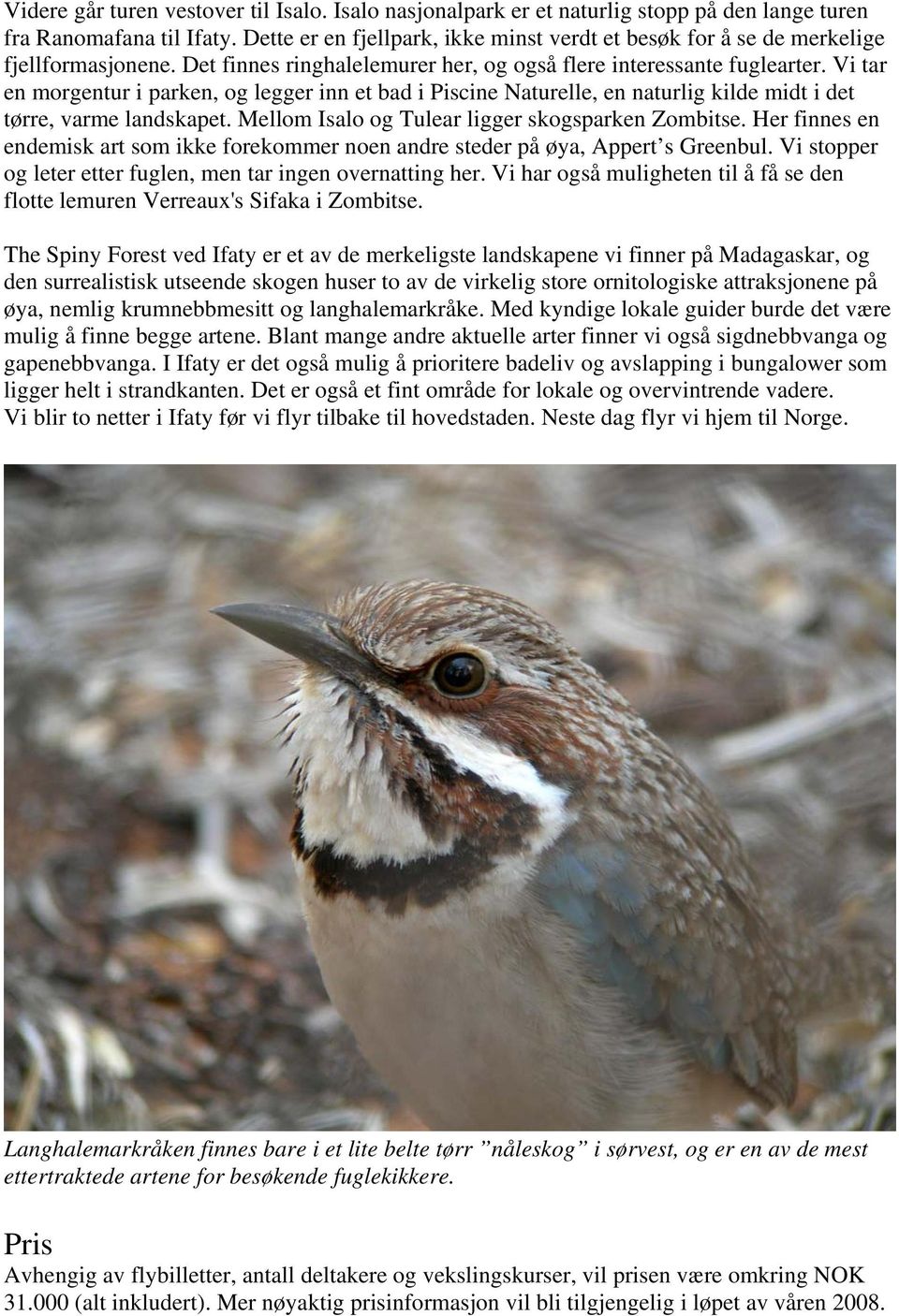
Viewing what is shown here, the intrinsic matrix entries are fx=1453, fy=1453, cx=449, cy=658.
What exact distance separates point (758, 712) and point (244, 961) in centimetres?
247

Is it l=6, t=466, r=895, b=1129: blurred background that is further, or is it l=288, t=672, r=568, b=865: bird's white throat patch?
l=6, t=466, r=895, b=1129: blurred background

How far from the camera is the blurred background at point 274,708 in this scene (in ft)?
17.2

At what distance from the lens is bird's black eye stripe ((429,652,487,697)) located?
13.6 ft

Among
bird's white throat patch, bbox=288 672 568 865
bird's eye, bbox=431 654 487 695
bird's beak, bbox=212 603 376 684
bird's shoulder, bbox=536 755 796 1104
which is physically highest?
bird's beak, bbox=212 603 376 684

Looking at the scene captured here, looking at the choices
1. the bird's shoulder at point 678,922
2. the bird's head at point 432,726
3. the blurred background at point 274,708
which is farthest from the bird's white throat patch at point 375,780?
the blurred background at point 274,708

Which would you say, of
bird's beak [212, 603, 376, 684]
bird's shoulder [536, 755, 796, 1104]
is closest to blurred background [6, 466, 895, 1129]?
bird's beak [212, 603, 376, 684]

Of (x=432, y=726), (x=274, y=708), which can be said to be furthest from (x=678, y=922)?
(x=274, y=708)

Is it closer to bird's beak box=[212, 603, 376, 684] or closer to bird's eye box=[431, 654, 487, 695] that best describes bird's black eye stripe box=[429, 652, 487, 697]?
bird's eye box=[431, 654, 487, 695]

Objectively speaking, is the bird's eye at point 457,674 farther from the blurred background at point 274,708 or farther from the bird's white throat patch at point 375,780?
the blurred background at point 274,708

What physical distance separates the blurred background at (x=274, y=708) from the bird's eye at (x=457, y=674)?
0.69 metres

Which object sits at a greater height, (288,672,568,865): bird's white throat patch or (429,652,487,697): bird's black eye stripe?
(429,652,487,697): bird's black eye stripe
